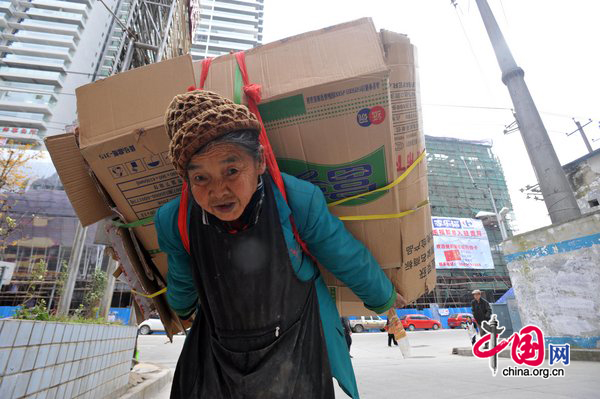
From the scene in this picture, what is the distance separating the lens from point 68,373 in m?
2.21

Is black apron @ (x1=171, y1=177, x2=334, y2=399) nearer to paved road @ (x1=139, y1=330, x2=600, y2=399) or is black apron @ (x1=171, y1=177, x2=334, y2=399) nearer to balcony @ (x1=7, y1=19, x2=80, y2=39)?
paved road @ (x1=139, y1=330, x2=600, y2=399)

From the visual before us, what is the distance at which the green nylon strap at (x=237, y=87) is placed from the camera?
1.11m

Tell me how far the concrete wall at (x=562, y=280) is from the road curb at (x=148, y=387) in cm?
656

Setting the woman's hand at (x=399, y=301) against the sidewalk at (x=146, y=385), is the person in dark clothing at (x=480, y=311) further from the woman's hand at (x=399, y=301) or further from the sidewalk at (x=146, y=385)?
the woman's hand at (x=399, y=301)

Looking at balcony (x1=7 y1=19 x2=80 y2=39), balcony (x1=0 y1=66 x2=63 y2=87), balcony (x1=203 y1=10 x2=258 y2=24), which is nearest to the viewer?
balcony (x1=0 y1=66 x2=63 y2=87)

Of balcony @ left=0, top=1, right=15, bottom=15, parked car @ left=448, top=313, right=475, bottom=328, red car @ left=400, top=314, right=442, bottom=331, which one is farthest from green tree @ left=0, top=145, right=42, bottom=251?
balcony @ left=0, top=1, right=15, bottom=15

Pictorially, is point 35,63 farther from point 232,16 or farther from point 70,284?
point 70,284

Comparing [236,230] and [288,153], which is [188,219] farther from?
[288,153]

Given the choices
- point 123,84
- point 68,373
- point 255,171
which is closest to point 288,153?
point 255,171

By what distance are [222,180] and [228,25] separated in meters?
69.8

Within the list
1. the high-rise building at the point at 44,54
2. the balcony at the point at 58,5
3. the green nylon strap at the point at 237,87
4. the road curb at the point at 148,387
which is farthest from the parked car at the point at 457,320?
the balcony at the point at 58,5

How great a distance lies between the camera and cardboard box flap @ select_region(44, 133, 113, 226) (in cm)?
121

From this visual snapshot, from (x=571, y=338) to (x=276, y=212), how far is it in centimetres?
678

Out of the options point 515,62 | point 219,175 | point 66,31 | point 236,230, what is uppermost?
point 66,31
